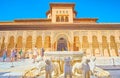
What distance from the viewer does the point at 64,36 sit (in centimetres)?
2773

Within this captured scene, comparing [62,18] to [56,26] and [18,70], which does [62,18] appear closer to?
[56,26]

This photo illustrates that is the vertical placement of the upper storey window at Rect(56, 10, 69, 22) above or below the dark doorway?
above

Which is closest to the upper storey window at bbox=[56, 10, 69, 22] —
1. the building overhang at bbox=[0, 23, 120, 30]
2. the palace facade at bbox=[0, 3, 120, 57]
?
the palace facade at bbox=[0, 3, 120, 57]

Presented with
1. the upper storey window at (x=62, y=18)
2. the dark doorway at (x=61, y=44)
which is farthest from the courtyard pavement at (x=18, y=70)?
the upper storey window at (x=62, y=18)

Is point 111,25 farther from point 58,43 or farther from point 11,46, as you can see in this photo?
point 11,46

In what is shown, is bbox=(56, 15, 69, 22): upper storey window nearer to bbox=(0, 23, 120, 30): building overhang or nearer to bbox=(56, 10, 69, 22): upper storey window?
bbox=(56, 10, 69, 22): upper storey window

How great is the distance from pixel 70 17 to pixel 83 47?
671cm

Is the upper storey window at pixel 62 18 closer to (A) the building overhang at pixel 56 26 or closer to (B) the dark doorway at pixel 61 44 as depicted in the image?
(A) the building overhang at pixel 56 26

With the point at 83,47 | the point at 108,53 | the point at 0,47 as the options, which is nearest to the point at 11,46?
the point at 0,47

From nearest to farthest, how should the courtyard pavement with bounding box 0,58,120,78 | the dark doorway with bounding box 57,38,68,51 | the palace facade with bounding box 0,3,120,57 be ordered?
the courtyard pavement with bounding box 0,58,120,78
the palace facade with bounding box 0,3,120,57
the dark doorway with bounding box 57,38,68,51

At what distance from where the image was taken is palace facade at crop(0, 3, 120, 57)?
27562 millimetres

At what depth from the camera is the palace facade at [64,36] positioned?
27562 millimetres

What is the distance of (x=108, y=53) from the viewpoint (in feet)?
90.7

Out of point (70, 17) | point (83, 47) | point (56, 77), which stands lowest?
point (56, 77)
